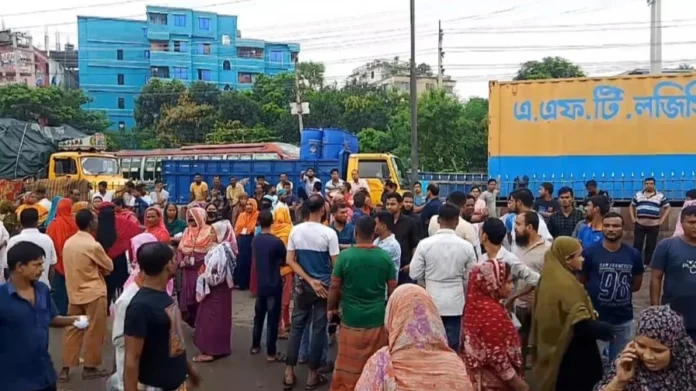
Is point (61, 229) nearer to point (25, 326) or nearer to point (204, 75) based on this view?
point (25, 326)

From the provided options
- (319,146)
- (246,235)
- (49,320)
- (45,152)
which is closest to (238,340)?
(246,235)

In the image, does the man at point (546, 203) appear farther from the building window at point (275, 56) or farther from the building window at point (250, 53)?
the building window at point (275, 56)

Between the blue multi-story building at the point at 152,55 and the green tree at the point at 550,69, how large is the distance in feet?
90.5

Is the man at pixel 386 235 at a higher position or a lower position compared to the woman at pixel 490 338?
higher

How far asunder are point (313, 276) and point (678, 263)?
9.88 ft

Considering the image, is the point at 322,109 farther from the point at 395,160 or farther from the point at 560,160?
the point at 560,160

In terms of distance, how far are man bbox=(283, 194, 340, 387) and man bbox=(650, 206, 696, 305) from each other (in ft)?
8.91

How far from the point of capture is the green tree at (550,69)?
44062 mm

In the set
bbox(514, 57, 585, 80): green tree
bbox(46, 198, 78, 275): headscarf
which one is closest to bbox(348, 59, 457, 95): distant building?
bbox(514, 57, 585, 80): green tree

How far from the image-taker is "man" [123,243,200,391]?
3592mm

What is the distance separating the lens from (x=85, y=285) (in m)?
6.91

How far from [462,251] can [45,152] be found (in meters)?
20.7

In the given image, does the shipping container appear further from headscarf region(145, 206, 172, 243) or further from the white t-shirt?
the white t-shirt

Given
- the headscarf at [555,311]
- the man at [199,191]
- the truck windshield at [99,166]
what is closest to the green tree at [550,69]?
the truck windshield at [99,166]
